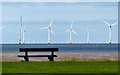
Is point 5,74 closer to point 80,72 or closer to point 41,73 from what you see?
point 41,73

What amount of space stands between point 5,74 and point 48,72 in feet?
6.61

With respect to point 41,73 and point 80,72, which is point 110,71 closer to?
point 80,72

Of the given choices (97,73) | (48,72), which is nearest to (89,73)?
(97,73)

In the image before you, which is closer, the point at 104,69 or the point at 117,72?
the point at 117,72

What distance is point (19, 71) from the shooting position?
22922 mm

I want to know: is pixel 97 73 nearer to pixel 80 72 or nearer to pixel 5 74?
pixel 80 72

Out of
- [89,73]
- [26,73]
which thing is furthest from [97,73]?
[26,73]

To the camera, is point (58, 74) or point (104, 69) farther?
point (104, 69)

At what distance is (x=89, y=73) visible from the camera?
866 inches

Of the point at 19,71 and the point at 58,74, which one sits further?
the point at 19,71

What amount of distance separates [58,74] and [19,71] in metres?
2.26

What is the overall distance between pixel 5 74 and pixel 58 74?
90.2 inches

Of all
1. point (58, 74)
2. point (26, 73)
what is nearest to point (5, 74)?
point (26, 73)

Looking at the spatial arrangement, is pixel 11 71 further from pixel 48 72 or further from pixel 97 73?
pixel 97 73
